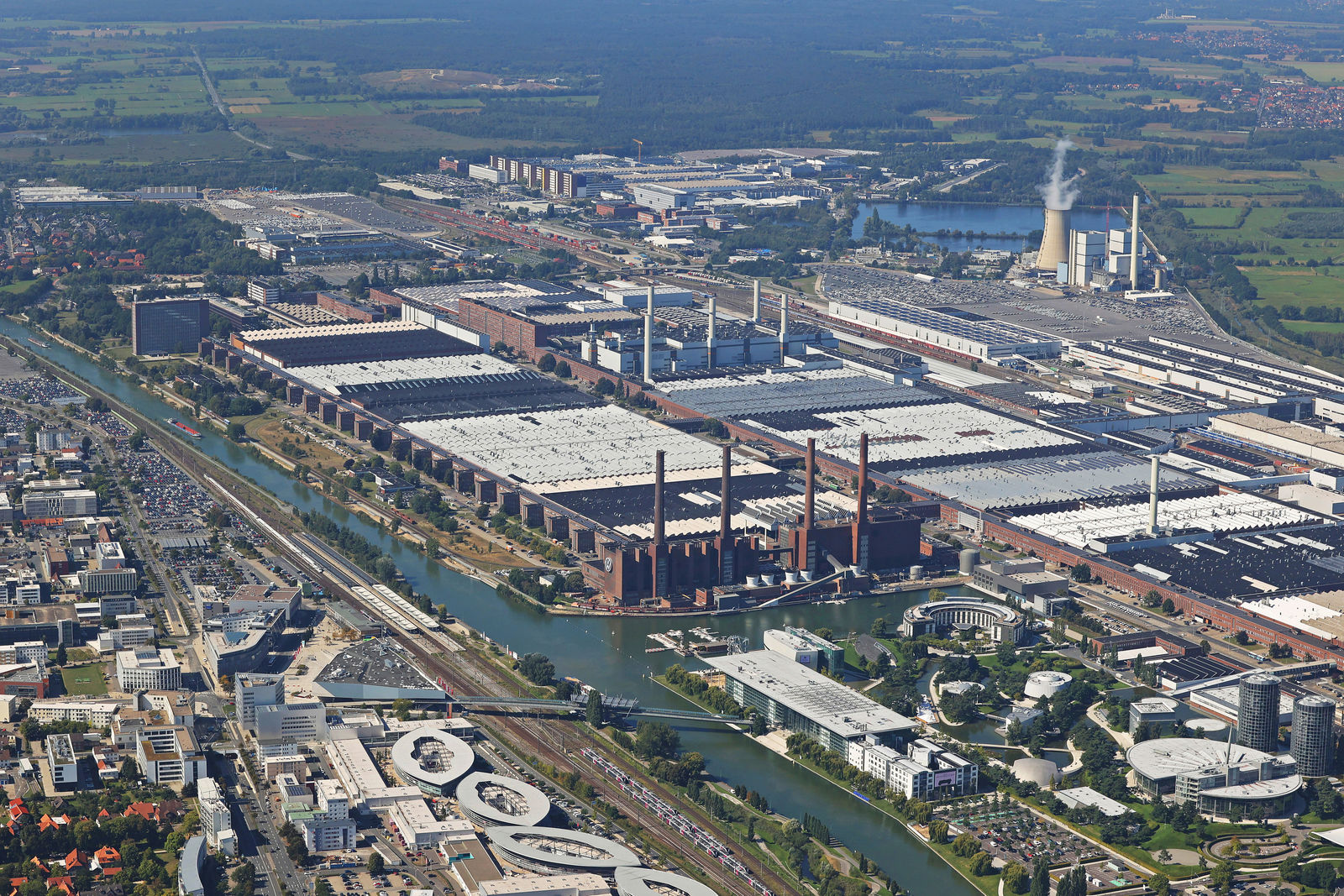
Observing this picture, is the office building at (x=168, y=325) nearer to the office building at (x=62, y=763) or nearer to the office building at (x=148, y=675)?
the office building at (x=148, y=675)

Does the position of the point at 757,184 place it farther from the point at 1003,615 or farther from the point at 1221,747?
the point at 1221,747

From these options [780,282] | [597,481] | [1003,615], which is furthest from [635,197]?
[1003,615]

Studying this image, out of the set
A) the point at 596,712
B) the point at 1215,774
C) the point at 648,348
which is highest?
the point at 648,348

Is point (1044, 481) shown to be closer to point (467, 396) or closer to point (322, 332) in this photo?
point (467, 396)

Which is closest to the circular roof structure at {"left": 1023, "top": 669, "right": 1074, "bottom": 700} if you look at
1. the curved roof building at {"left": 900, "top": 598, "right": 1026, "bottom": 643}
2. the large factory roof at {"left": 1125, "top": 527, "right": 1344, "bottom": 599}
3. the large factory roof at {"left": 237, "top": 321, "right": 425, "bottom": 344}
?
the curved roof building at {"left": 900, "top": 598, "right": 1026, "bottom": 643}

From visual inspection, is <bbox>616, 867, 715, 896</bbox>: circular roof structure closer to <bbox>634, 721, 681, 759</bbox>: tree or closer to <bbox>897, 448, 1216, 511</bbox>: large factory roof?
<bbox>634, 721, 681, 759</bbox>: tree

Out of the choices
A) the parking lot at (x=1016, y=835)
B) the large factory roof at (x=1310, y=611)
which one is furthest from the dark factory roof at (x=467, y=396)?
the parking lot at (x=1016, y=835)

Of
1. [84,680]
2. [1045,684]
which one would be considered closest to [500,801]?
[84,680]
